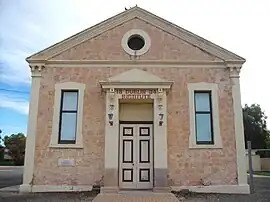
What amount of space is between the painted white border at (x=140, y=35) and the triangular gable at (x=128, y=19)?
1.89 ft

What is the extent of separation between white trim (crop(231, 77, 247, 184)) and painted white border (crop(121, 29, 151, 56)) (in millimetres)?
3845

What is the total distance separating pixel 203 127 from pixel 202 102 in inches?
40.9

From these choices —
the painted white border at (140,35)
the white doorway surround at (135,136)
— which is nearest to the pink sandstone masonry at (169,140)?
the white doorway surround at (135,136)

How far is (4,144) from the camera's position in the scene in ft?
162

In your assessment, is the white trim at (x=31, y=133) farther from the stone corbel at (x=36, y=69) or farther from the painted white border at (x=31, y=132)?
the stone corbel at (x=36, y=69)

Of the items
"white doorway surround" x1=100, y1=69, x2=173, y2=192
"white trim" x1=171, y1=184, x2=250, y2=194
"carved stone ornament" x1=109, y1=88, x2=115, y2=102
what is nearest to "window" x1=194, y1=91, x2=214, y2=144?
"white doorway surround" x1=100, y1=69, x2=173, y2=192

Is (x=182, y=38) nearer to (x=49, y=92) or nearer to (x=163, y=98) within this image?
(x=163, y=98)

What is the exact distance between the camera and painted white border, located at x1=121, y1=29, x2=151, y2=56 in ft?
44.8

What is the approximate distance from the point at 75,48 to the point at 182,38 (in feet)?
15.0

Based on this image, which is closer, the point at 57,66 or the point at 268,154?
the point at 57,66

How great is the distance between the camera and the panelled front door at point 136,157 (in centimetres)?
1289

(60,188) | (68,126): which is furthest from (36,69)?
(60,188)

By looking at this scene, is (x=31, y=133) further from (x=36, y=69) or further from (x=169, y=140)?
(x=169, y=140)

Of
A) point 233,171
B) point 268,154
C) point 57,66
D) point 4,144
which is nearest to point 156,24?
point 57,66
